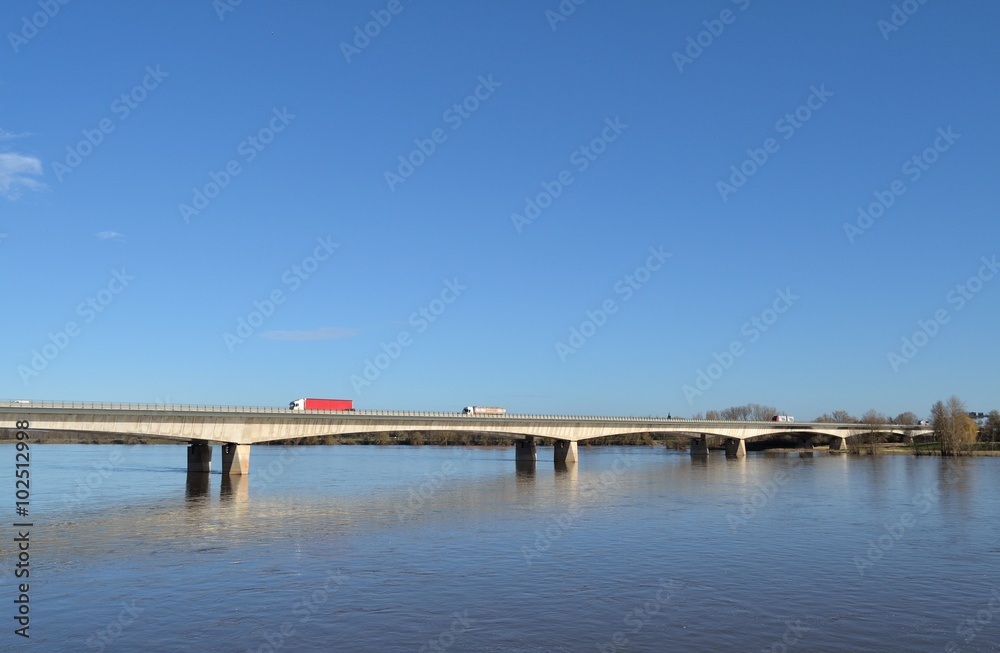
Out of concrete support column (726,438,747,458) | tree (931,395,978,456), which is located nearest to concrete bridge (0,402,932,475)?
concrete support column (726,438,747,458)

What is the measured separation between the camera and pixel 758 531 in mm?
38500

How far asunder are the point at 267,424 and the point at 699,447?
89.0 m

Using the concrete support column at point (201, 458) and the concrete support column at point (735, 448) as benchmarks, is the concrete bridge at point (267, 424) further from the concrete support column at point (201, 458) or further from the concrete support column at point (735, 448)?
the concrete support column at point (735, 448)

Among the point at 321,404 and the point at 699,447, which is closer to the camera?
the point at 321,404

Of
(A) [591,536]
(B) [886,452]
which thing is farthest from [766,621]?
(B) [886,452]

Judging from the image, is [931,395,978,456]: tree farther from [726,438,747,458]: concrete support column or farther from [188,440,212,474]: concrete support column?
[188,440,212,474]: concrete support column

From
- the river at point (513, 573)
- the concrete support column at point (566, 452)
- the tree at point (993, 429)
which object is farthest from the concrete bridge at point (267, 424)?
the tree at point (993, 429)

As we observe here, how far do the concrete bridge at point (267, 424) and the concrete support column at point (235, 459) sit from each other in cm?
10

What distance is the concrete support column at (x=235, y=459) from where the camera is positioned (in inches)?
2886

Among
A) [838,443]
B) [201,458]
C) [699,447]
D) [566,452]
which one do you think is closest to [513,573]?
[201,458]

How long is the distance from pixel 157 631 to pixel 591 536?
856 inches

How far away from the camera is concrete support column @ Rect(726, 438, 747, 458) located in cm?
13625

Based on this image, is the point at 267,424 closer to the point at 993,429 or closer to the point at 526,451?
the point at 526,451

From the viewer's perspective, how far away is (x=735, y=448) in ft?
464
